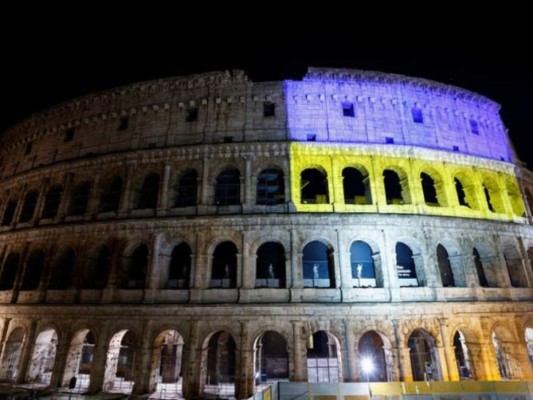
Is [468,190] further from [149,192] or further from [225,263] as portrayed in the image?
[149,192]

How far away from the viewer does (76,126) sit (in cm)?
1969

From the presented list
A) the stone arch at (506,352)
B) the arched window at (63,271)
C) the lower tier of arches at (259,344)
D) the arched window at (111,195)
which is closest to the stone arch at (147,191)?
the arched window at (111,195)

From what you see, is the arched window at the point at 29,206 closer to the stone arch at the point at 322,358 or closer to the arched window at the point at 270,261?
the arched window at the point at 270,261

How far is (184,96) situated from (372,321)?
1466 centimetres

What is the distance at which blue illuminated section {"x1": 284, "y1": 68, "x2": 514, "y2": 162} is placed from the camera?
669 inches

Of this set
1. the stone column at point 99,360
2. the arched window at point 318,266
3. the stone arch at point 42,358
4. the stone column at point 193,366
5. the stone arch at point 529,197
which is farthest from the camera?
the stone arch at point 529,197

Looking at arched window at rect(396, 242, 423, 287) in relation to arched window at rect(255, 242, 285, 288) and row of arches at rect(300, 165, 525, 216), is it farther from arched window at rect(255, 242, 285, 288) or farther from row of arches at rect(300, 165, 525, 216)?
arched window at rect(255, 242, 285, 288)

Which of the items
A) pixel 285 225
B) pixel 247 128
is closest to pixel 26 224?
pixel 247 128

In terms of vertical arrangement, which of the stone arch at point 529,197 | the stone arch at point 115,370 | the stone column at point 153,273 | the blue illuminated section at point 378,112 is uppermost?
the blue illuminated section at point 378,112

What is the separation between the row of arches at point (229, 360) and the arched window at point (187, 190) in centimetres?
620

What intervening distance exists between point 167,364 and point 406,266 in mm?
12817

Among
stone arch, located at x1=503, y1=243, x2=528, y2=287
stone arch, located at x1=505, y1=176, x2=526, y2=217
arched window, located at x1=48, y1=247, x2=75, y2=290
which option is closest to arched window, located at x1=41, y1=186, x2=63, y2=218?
arched window, located at x1=48, y1=247, x2=75, y2=290

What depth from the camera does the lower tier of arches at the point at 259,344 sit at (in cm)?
1366

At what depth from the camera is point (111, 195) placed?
59.2 ft
